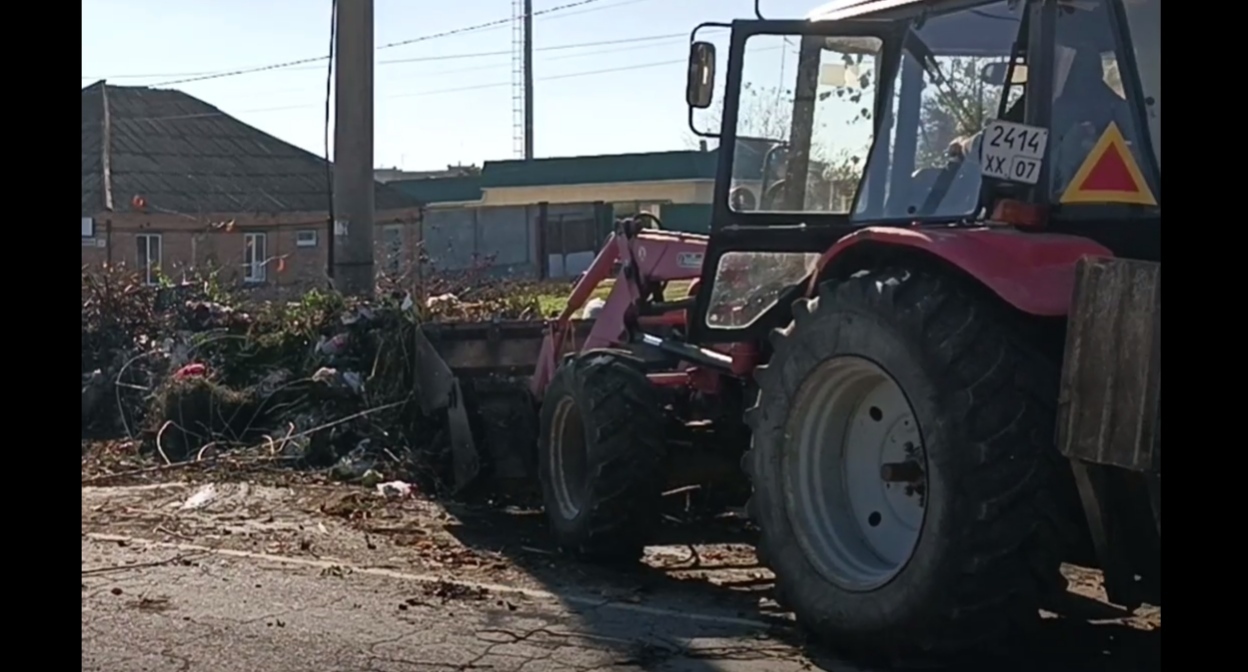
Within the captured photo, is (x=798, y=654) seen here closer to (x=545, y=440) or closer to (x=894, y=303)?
(x=894, y=303)

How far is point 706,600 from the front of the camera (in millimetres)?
7582

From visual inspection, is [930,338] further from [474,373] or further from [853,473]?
[474,373]

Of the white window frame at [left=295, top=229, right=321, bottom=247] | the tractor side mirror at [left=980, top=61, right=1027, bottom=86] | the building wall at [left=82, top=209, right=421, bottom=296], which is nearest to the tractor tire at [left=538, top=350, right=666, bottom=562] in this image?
the tractor side mirror at [left=980, top=61, right=1027, bottom=86]

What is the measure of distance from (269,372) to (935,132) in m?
8.26

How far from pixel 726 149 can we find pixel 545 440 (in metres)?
2.08

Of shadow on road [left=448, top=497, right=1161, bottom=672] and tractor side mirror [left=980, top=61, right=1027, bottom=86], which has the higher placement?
tractor side mirror [left=980, top=61, right=1027, bottom=86]

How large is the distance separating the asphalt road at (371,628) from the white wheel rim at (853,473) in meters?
0.46

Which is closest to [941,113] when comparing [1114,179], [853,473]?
[1114,179]

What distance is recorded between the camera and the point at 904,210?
6898 mm

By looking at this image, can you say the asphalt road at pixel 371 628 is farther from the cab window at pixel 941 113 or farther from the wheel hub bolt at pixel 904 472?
the cab window at pixel 941 113

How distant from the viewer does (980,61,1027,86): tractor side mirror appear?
6289 mm

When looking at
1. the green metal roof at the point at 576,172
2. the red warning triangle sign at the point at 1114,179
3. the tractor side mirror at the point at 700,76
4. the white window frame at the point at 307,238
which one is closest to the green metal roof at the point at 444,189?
the green metal roof at the point at 576,172

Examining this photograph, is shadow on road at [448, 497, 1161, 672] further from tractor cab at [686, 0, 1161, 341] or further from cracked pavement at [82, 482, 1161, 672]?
tractor cab at [686, 0, 1161, 341]
